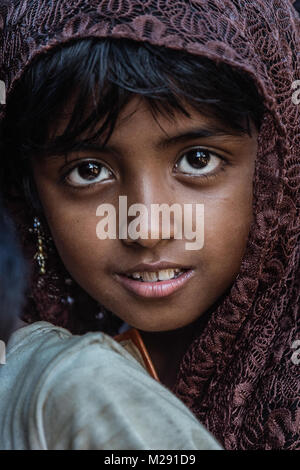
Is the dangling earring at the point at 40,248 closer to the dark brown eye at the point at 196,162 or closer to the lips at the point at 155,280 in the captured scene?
the lips at the point at 155,280

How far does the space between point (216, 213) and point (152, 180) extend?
0.15 metres

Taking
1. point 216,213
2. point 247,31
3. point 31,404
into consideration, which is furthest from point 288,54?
point 31,404

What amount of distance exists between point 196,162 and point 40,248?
1.84ft

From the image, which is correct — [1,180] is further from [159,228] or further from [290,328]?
[290,328]

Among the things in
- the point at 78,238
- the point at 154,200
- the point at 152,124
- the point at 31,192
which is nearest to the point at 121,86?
the point at 152,124

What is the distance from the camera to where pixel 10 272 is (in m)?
1.56

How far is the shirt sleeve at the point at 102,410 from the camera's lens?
0.65 meters

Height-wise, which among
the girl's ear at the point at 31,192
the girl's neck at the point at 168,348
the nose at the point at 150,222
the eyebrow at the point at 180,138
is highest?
the eyebrow at the point at 180,138

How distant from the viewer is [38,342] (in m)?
0.91

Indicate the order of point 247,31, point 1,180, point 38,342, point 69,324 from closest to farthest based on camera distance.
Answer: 1. point 38,342
2. point 247,31
3. point 1,180
4. point 69,324

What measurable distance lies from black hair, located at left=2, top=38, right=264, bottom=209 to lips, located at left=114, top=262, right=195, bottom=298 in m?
0.29

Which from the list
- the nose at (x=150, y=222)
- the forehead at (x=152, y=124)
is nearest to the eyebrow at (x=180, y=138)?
the forehead at (x=152, y=124)

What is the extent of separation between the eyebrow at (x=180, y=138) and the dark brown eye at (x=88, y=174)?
6 cm

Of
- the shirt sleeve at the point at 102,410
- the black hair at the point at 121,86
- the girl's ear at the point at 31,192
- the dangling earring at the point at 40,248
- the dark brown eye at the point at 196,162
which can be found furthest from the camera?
the dangling earring at the point at 40,248
